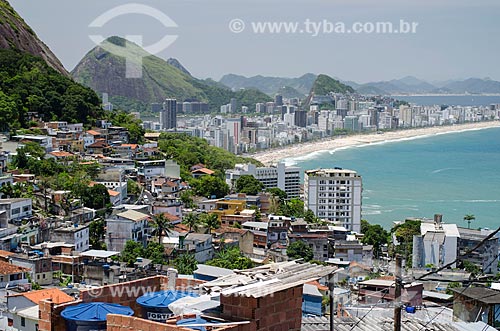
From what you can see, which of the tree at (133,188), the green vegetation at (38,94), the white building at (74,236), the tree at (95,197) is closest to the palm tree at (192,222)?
the tree at (95,197)

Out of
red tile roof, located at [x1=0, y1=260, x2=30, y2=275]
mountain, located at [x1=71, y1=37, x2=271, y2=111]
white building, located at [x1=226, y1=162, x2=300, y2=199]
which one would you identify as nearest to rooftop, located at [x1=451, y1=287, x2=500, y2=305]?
red tile roof, located at [x1=0, y1=260, x2=30, y2=275]

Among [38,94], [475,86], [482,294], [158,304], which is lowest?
[482,294]

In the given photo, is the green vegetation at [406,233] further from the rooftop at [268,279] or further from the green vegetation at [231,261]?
the rooftop at [268,279]

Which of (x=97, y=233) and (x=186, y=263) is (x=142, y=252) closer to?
(x=186, y=263)

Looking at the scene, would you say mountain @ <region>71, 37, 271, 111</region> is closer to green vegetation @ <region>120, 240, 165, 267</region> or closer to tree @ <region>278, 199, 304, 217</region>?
tree @ <region>278, 199, 304, 217</region>

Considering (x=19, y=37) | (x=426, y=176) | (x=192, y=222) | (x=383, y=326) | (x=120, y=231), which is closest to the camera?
(x=383, y=326)

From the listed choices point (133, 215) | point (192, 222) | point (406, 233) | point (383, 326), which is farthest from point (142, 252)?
point (383, 326)
